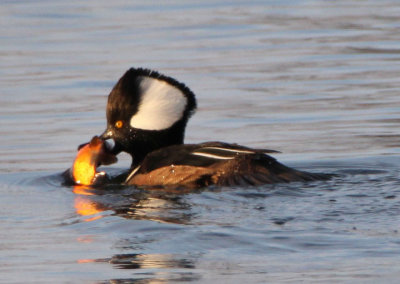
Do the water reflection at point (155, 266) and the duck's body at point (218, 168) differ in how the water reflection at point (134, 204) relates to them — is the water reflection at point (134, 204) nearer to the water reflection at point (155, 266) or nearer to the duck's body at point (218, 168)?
the duck's body at point (218, 168)

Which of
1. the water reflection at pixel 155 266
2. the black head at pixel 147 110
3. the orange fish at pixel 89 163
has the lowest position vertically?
the water reflection at pixel 155 266

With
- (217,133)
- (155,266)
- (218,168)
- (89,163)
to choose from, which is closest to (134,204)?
(218,168)

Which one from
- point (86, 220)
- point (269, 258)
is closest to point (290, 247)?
point (269, 258)

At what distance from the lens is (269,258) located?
6.70 m

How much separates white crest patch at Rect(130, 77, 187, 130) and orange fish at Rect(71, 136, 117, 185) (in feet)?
1.31

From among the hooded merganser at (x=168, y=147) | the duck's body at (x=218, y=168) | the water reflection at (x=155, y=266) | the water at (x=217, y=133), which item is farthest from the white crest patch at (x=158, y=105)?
the water reflection at (x=155, y=266)

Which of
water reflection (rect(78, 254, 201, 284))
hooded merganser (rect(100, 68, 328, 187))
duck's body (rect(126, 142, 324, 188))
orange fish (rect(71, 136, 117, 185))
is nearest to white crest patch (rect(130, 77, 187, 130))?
hooded merganser (rect(100, 68, 328, 187))

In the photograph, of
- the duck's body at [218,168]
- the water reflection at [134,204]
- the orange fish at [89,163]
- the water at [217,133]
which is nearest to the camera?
the water at [217,133]

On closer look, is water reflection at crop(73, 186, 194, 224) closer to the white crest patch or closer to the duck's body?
the duck's body

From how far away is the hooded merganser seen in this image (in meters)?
8.89

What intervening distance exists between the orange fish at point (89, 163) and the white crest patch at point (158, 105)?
1.31 feet

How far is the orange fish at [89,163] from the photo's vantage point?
969cm

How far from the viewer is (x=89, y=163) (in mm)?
9711

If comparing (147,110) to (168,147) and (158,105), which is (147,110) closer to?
(158,105)
